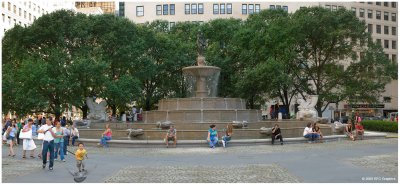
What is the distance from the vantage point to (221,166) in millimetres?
14523

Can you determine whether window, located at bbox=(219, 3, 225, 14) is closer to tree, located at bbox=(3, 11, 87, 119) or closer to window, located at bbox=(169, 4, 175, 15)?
window, located at bbox=(169, 4, 175, 15)

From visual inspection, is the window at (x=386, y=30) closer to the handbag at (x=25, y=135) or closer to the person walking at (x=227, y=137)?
the person walking at (x=227, y=137)

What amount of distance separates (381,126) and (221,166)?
2533 cm

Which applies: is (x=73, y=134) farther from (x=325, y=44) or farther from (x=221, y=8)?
(x=221, y=8)

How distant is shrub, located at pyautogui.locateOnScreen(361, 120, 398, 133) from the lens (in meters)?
33.9

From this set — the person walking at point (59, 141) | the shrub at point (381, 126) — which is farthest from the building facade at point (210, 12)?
the person walking at point (59, 141)

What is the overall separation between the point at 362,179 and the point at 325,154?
650 centimetres

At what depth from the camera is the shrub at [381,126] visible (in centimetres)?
3388

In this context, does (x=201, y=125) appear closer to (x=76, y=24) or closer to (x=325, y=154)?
(x=325, y=154)

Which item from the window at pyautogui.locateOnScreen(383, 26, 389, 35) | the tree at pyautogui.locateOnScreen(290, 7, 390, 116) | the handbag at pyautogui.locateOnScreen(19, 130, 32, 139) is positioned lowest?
the handbag at pyautogui.locateOnScreen(19, 130, 32, 139)

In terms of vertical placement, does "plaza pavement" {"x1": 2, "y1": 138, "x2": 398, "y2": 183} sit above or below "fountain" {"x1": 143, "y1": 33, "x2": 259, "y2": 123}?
below

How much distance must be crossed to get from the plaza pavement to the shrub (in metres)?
15.4

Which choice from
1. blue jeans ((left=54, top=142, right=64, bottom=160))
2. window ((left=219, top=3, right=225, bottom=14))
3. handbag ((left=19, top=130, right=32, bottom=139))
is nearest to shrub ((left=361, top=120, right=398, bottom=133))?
blue jeans ((left=54, top=142, right=64, bottom=160))

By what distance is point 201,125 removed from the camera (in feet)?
Result: 81.9
